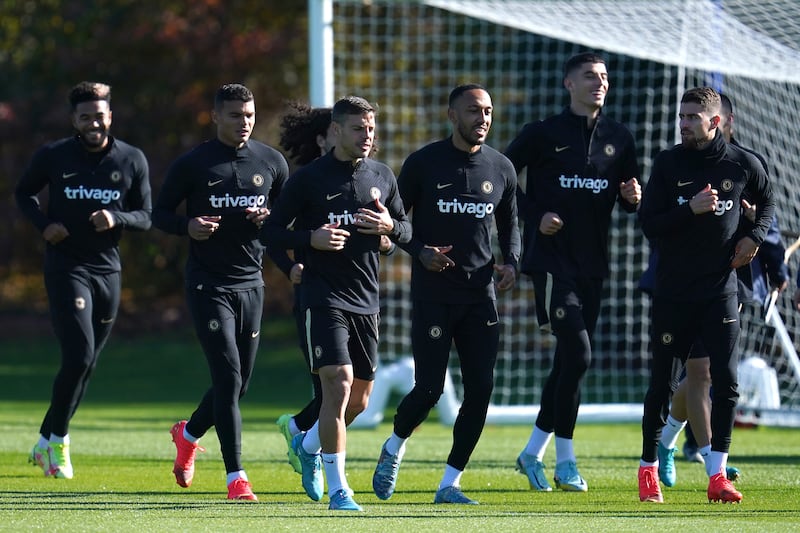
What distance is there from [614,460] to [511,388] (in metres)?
8.12

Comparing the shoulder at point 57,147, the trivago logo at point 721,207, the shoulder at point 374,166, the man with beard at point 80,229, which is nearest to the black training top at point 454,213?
the shoulder at point 374,166

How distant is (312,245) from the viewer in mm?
7184

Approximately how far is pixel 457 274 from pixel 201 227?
4.65ft

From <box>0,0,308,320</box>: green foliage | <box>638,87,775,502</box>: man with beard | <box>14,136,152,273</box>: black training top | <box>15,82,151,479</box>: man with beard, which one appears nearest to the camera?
<box>638,87,775,502</box>: man with beard

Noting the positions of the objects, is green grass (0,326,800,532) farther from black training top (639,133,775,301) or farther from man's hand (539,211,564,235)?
man's hand (539,211,564,235)

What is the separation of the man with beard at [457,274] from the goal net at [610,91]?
106 inches

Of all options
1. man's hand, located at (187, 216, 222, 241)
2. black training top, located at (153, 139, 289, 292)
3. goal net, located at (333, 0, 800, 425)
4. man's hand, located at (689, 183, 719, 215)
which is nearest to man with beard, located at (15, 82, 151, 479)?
black training top, located at (153, 139, 289, 292)

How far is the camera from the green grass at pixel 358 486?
6.72 m

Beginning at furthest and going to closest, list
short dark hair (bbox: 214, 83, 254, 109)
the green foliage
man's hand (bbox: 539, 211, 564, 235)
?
the green foliage
man's hand (bbox: 539, 211, 564, 235)
short dark hair (bbox: 214, 83, 254, 109)

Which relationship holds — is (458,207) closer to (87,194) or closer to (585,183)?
(585,183)

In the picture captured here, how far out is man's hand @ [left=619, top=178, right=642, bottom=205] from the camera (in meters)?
8.38

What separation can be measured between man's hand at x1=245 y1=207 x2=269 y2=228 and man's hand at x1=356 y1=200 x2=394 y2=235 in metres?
0.86

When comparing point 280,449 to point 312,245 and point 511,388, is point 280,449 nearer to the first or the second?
point 312,245

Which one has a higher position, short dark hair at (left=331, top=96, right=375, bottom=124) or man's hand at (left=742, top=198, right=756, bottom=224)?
short dark hair at (left=331, top=96, right=375, bottom=124)
